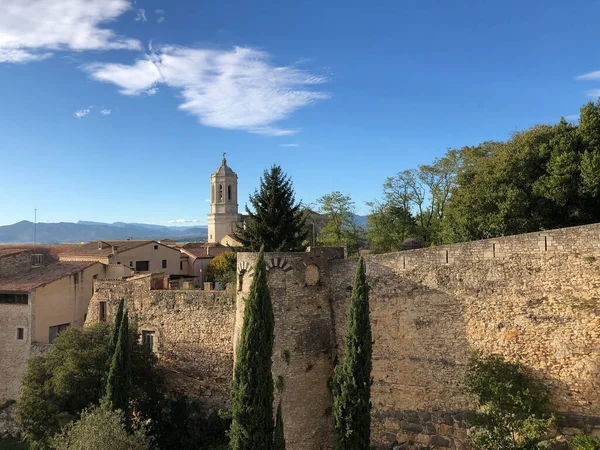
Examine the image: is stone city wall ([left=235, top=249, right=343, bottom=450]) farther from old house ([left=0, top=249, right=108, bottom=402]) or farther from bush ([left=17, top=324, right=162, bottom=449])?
old house ([left=0, top=249, right=108, bottom=402])

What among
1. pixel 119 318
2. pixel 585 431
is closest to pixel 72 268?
pixel 119 318

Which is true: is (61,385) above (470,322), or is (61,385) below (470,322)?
below

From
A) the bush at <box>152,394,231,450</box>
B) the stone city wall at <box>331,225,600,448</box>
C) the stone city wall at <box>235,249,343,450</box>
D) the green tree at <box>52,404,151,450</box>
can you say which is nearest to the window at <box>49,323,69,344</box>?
the green tree at <box>52,404,151,450</box>

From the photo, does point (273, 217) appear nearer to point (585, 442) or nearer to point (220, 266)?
point (220, 266)

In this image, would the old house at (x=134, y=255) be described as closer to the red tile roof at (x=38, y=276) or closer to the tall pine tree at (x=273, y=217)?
the red tile roof at (x=38, y=276)

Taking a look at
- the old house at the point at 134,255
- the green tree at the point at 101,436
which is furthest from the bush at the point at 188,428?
the old house at the point at 134,255

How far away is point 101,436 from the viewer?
16219 millimetres

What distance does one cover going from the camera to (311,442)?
17.0 metres

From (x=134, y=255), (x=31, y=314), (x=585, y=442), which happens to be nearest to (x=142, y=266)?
(x=134, y=255)

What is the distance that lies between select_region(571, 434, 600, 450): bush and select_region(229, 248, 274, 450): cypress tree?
973 centimetres

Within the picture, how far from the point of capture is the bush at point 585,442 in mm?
13364

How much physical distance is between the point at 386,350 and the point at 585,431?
6.74 m

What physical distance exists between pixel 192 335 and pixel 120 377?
154 inches

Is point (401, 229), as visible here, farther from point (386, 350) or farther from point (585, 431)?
point (585, 431)
